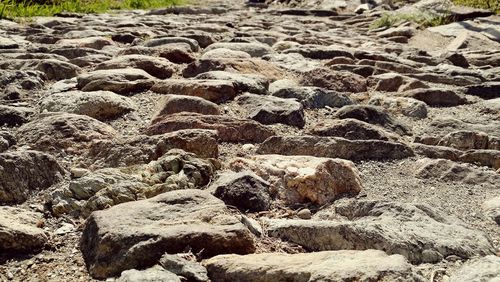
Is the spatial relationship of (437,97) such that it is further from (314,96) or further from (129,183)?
(129,183)

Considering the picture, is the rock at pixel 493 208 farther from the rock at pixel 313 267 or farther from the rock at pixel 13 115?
the rock at pixel 13 115

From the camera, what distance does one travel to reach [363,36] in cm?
699

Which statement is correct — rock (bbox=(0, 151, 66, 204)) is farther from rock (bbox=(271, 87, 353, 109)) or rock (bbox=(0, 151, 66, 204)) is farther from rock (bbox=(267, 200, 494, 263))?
rock (bbox=(271, 87, 353, 109))

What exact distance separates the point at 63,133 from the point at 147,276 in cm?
120

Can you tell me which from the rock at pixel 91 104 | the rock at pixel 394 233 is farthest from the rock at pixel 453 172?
the rock at pixel 91 104

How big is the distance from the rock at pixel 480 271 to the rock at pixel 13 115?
1.94m

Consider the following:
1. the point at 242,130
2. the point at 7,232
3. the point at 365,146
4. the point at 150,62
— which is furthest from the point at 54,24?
the point at 7,232

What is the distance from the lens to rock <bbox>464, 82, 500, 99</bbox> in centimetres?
378

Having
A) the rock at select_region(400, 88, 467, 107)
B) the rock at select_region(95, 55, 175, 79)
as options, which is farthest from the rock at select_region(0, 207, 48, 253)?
the rock at select_region(400, 88, 467, 107)

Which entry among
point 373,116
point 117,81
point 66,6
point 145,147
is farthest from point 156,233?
point 66,6

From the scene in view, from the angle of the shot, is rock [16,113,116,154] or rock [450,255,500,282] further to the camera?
rock [16,113,116,154]

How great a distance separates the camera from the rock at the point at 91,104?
112 inches

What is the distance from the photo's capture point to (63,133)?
2.48 meters

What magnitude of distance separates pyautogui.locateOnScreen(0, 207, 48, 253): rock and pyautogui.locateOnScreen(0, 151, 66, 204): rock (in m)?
0.14
